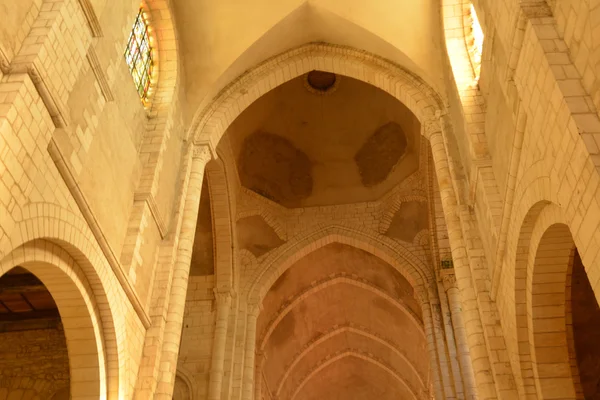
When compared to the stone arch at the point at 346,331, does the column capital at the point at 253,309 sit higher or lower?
lower

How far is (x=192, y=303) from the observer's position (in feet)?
40.6

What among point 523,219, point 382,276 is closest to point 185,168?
point 523,219

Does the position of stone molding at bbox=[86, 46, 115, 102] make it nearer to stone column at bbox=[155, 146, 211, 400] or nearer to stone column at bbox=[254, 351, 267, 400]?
stone column at bbox=[155, 146, 211, 400]

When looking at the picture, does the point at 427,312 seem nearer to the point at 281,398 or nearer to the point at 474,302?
the point at 474,302

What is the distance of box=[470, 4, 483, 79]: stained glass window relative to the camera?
26.6 feet

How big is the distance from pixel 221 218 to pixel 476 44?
268 inches

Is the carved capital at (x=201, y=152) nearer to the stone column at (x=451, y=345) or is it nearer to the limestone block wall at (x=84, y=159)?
the limestone block wall at (x=84, y=159)

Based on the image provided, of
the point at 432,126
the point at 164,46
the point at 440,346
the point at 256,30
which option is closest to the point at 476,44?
the point at 432,126

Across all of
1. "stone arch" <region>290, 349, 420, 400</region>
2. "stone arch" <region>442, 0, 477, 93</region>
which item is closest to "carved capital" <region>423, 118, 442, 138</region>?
"stone arch" <region>442, 0, 477, 93</region>

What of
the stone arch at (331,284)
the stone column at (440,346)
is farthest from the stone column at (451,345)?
the stone arch at (331,284)

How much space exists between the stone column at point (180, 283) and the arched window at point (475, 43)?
4.16 metres

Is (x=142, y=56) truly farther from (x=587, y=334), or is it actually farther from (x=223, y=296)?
(x=587, y=334)

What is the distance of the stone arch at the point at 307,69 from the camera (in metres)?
9.34

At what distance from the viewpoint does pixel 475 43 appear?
8.41 m
